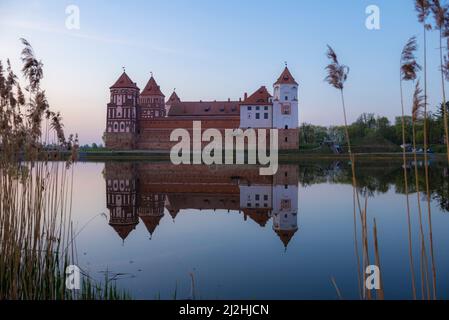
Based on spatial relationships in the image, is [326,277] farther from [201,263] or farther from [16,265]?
[16,265]

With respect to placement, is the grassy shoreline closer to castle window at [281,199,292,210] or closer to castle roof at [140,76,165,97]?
castle roof at [140,76,165,97]

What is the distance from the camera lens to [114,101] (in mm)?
55062

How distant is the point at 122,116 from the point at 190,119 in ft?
31.0

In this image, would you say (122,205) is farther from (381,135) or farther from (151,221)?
(381,135)

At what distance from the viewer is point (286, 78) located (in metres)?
53.2

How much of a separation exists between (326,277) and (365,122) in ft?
246

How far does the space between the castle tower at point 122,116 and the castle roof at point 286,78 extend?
20.1 meters

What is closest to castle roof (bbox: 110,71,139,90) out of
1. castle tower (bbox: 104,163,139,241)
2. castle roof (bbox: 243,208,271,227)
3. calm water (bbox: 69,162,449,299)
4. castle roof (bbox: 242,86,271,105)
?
castle roof (bbox: 242,86,271,105)

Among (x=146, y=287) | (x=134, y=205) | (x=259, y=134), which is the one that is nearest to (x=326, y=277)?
(x=146, y=287)

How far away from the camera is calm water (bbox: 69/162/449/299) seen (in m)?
6.14

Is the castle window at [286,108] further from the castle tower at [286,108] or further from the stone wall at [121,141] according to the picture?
the stone wall at [121,141]

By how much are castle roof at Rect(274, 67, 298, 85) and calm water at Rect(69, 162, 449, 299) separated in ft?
122

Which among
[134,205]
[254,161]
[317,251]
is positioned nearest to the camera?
[317,251]

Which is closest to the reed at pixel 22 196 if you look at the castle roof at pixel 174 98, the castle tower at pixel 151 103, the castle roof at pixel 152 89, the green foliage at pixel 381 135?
the green foliage at pixel 381 135
